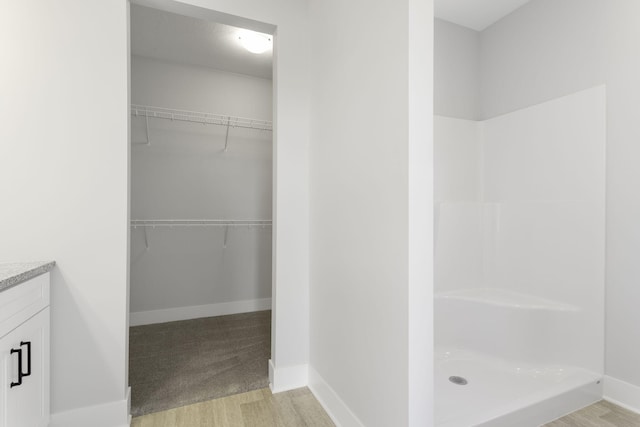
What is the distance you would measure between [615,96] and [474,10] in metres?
1.16

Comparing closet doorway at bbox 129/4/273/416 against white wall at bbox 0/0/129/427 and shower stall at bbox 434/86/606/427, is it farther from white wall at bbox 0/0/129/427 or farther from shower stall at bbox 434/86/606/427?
shower stall at bbox 434/86/606/427

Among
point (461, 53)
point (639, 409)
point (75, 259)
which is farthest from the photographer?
point (461, 53)

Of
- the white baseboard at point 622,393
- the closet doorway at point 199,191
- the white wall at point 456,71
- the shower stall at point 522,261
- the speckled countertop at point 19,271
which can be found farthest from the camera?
the closet doorway at point 199,191

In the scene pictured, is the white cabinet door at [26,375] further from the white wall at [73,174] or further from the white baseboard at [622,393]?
the white baseboard at [622,393]

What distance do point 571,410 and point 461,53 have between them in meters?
2.55

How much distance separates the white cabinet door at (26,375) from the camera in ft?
3.45

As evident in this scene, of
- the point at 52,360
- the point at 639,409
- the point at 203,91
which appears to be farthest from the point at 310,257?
the point at 203,91

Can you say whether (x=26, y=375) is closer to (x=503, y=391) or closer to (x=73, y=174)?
(x=73, y=174)

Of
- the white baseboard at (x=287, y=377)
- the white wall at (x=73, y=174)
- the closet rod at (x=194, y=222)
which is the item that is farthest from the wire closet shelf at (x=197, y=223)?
the white baseboard at (x=287, y=377)

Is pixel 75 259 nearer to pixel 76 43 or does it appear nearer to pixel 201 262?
pixel 76 43

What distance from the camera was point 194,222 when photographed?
117 inches

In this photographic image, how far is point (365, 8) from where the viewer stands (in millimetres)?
1356

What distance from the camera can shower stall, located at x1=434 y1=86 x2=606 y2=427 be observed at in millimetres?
1751

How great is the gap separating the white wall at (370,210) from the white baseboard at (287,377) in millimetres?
82
